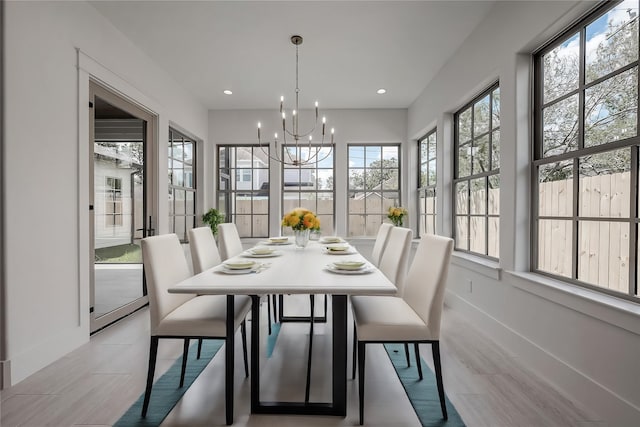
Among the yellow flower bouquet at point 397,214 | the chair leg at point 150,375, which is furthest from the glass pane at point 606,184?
the yellow flower bouquet at point 397,214

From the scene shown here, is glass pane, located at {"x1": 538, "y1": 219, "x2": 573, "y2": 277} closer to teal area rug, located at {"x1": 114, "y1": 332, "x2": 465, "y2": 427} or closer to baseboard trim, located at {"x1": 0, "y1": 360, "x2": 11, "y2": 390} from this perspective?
teal area rug, located at {"x1": 114, "y1": 332, "x2": 465, "y2": 427}

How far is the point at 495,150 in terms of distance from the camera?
287 centimetres

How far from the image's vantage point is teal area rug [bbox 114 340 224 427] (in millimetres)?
1573

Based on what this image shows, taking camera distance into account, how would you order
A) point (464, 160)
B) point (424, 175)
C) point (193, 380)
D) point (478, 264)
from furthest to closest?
point (424, 175)
point (464, 160)
point (478, 264)
point (193, 380)

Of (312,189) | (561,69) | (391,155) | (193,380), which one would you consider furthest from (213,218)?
(561,69)

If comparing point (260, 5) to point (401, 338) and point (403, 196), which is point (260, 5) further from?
point (403, 196)

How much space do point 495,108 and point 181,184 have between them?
404cm

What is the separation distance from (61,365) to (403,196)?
4.64 meters

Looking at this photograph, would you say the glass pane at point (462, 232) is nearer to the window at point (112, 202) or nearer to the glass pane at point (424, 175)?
the glass pane at point (424, 175)

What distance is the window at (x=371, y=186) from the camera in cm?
536

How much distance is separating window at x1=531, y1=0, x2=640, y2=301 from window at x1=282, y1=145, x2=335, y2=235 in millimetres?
3374

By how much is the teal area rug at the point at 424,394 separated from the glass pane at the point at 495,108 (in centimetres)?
219

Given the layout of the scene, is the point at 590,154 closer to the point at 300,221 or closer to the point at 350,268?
the point at 350,268

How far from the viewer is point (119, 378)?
1985 mm
